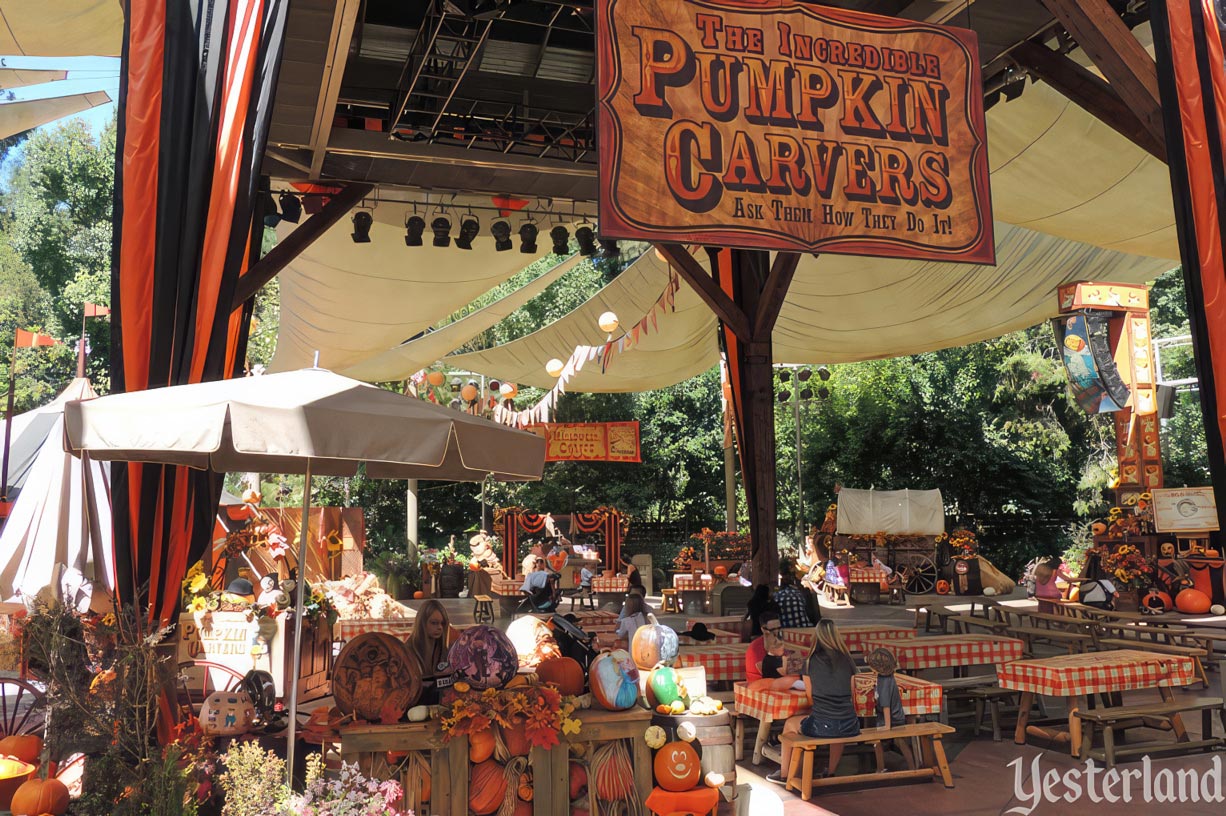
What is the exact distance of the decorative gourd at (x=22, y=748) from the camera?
15.6ft

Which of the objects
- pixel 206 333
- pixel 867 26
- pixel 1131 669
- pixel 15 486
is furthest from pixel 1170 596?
pixel 15 486

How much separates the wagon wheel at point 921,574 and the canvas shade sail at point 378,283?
1113 centimetres

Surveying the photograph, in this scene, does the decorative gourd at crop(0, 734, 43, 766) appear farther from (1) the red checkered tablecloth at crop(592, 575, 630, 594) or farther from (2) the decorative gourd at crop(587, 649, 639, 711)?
A: (1) the red checkered tablecloth at crop(592, 575, 630, 594)

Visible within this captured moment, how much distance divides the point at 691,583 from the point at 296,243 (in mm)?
10138

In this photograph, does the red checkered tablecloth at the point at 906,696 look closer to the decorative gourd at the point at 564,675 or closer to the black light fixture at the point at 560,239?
the decorative gourd at the point at 564,675

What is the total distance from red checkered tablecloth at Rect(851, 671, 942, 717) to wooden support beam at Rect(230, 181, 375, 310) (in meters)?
5.27

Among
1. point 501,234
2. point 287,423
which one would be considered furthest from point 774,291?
point 287,423

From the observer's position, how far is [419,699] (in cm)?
463

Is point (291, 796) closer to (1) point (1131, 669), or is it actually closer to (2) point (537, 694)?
(2) point (537, 694)

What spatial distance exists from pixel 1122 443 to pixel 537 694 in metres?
14.4

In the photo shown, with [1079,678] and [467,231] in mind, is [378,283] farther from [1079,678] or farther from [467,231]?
[1079,678]

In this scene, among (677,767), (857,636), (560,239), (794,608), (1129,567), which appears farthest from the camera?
(1129,567)

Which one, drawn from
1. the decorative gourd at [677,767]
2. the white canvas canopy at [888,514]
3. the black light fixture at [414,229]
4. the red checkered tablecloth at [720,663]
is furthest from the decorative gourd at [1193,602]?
the decorative gourd at [677,767]

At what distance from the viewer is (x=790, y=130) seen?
4750 mm
